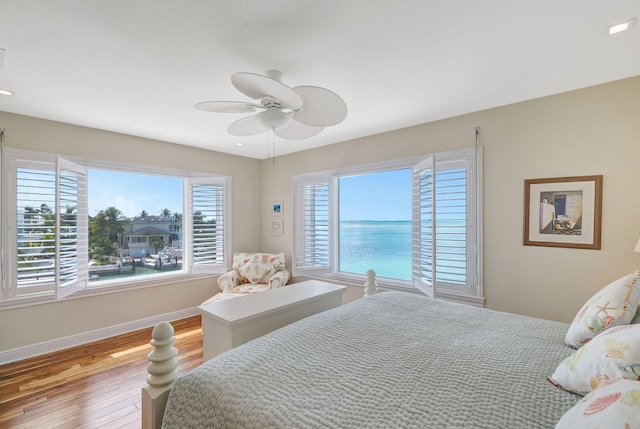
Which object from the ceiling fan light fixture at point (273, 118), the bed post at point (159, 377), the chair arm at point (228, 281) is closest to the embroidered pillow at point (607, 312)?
the bed post at point (159, 377)

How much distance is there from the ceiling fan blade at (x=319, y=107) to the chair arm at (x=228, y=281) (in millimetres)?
2752

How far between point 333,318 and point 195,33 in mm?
1825

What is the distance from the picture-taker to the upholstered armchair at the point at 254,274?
3863 millimetres

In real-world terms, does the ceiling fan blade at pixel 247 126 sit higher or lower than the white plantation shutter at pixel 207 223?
higher

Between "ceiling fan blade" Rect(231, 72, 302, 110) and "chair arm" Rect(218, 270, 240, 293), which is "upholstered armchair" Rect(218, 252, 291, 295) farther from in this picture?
"ceiling fan blade" Rect(231, 72, 302, 110)

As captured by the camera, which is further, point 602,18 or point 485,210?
point 485,210

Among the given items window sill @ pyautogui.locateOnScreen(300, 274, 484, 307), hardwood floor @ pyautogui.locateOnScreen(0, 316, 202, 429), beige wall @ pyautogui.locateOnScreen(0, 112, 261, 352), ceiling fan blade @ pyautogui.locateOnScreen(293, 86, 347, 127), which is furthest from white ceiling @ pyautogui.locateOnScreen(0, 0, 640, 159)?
hardwood floor @ pyautogui.locateOnScreen(0, 316, 202, 429)

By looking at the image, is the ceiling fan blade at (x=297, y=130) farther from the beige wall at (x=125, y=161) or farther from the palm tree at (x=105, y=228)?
the palm tree at (x=105, y=228)

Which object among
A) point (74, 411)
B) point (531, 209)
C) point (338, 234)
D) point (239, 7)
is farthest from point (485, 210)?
point (74, 411)

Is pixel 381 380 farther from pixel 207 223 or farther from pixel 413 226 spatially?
pixel 207 223

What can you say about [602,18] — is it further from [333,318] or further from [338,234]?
[338,234]

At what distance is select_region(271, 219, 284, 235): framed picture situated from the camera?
4574 mm

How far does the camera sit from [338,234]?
4031 mm

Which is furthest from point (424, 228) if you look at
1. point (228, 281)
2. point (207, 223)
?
point (207, 223)
